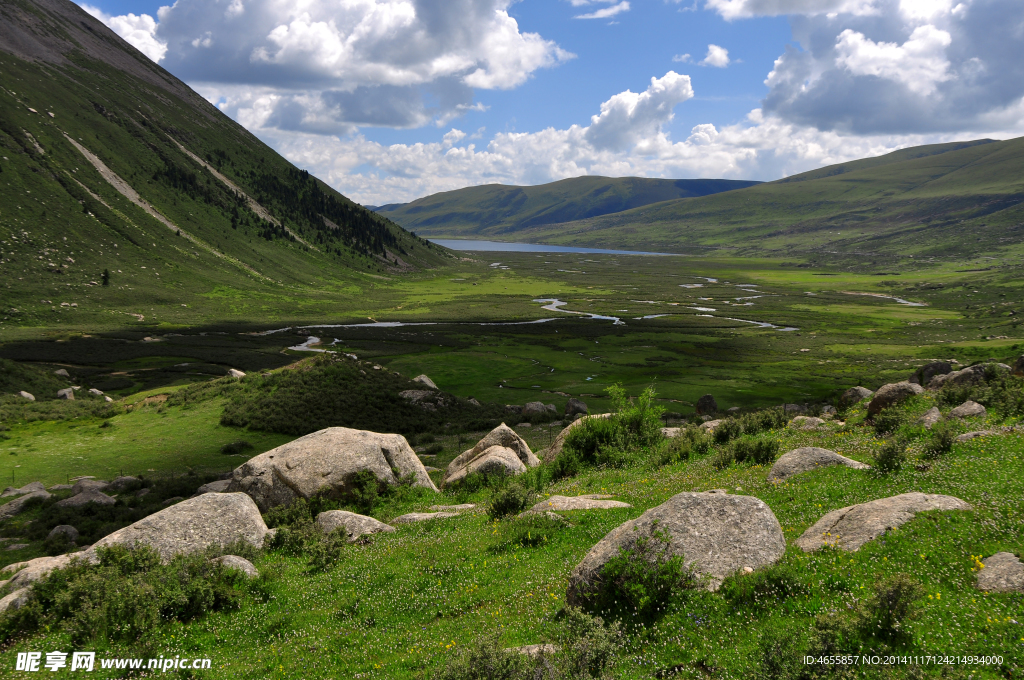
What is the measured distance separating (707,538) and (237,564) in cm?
1384

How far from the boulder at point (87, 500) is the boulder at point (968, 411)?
4500 cm

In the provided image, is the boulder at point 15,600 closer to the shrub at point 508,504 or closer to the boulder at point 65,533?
the shrub at point 508,504

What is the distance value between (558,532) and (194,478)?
29.7 metres

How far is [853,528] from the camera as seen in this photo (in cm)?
1283

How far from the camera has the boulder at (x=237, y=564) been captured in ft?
52.8

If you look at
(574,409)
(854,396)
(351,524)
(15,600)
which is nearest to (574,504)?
(351,524)

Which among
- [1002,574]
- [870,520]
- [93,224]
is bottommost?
[870,520]

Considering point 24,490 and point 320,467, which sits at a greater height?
point 320,467

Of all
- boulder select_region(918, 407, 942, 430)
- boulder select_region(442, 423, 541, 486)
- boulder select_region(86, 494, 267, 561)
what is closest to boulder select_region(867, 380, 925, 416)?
boulder select_region(918, 407, 942, 430)

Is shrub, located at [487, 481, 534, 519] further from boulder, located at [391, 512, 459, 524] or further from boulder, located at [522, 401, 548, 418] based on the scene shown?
boulder, located at [522, 401, 548, 418]

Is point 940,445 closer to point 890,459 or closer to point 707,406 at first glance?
point 890,459

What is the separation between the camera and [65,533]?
2708cm

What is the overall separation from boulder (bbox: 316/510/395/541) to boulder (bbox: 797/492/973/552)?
1491cm

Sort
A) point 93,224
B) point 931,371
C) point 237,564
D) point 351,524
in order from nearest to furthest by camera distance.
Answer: point 237,564, point 351,524, point 931,371, point 93,224
